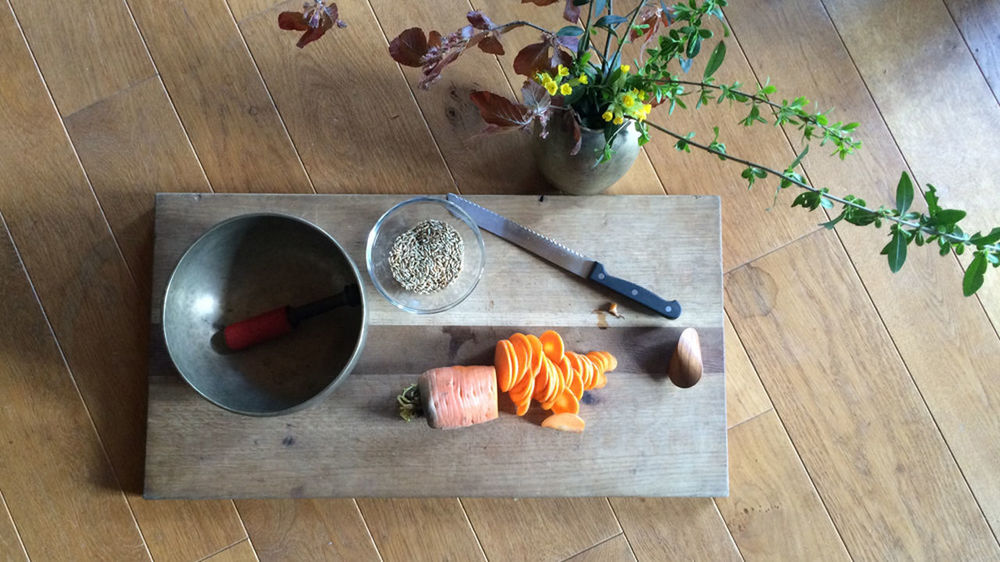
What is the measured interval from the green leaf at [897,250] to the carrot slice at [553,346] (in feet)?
1.17

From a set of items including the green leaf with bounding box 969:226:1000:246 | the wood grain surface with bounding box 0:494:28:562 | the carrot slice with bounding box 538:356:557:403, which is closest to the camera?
the green leaf with bounding box 969:226:1000:246

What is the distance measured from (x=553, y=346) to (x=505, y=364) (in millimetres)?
63

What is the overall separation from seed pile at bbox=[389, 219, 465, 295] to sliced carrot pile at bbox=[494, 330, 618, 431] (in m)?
0.11

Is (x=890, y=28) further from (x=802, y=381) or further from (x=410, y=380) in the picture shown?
(x=410, y=380)

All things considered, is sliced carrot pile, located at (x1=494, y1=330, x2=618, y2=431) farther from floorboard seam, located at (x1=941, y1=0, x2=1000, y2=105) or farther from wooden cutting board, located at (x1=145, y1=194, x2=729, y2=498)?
floorboard seam, located at (x1=941, y1=0, x2=1000, y2=105)

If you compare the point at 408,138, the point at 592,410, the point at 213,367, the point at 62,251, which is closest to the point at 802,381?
the point at 592,410

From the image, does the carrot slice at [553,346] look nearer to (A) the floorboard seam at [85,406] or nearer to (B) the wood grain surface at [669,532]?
(B) the wood grain surface at [669,532]

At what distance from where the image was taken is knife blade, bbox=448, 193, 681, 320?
89 centimetres

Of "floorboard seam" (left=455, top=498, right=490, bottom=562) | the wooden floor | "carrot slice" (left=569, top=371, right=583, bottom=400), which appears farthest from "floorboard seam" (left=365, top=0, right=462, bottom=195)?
"floorboard seam" (left=455, top=498, right=490, bottom=562)

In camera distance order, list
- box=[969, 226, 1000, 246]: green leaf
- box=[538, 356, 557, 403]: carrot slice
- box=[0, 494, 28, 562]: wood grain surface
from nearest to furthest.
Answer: box=[969, 226, 1000, 246]: green leaf, box=[538, 356, 557, 403]: carrot slice, box=[0, 494, 28, 562]: wood grain surface

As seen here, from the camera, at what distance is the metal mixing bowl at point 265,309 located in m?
0.85

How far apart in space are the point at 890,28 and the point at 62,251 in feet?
4.02

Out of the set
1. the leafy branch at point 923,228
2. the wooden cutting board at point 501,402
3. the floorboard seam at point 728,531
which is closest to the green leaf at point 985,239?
the leafy branch at point 923,228

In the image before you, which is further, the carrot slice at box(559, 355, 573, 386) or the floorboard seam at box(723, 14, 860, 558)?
the floorboard seam at box(723, 14, 860, 558)
